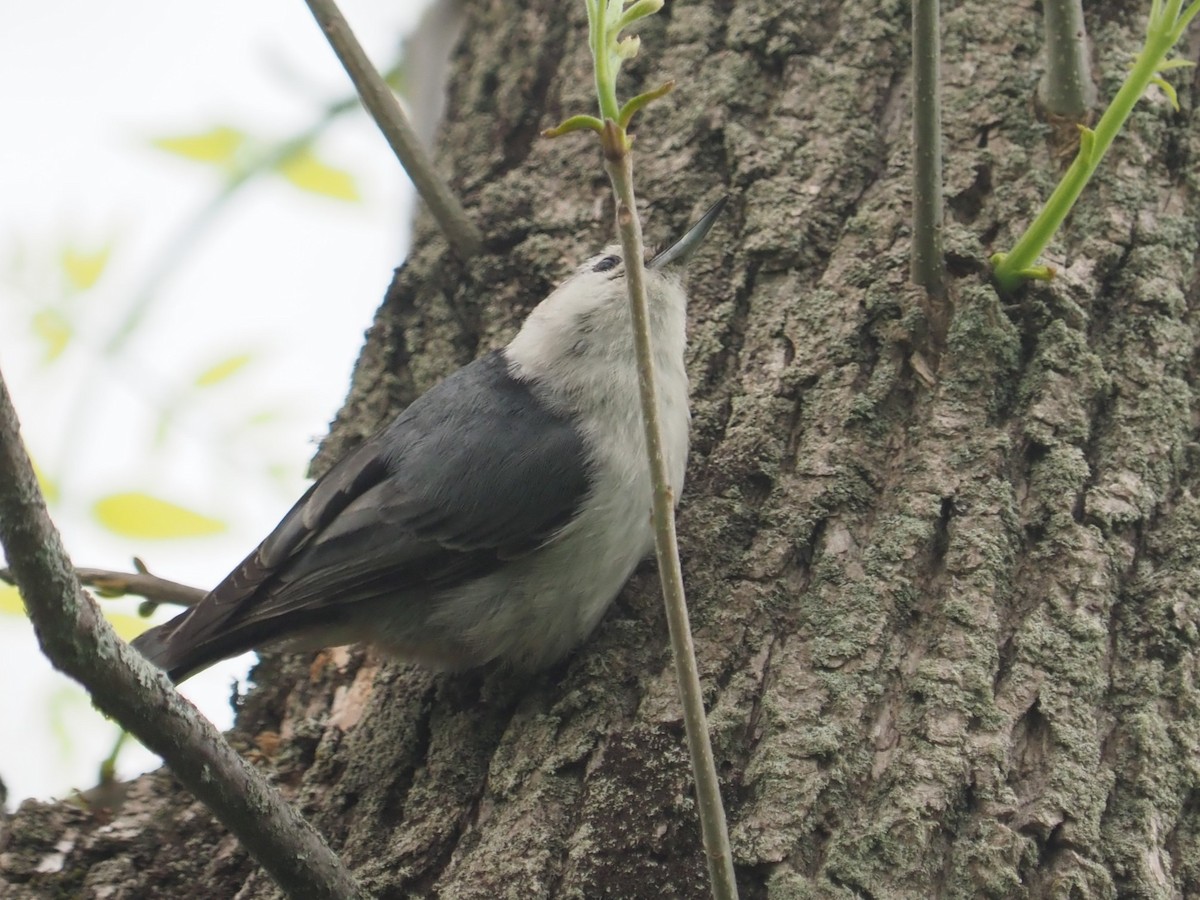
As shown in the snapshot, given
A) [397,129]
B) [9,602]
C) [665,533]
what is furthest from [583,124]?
[9,602]

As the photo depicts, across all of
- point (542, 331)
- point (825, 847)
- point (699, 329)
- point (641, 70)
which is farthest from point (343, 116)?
point (825, 847)

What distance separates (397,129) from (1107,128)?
1.47 metres

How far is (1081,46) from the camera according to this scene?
2.44 m

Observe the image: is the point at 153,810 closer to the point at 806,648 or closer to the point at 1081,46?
the point at 806,648

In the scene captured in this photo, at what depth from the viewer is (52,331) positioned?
3396 mm

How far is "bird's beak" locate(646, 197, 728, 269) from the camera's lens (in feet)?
8.62

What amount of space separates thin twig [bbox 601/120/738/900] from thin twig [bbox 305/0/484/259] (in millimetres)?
1439

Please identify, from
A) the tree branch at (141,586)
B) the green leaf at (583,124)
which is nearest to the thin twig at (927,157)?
the green leaf at (583,124)

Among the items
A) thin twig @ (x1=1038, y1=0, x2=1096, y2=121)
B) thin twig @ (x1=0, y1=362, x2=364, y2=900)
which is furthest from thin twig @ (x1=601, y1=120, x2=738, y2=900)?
thin twig @ (x1=1038, y1=0, x2=1096, y2=121)

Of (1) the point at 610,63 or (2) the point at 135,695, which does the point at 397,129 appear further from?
(2) the point at 135,695

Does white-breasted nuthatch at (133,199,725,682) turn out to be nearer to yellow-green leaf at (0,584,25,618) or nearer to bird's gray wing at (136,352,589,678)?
bird's gray wing at (136,352,589,678)

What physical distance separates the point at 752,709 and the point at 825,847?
262 mm

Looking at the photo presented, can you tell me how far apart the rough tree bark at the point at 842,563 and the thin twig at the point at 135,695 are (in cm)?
34

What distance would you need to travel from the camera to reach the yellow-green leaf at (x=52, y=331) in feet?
11.1
